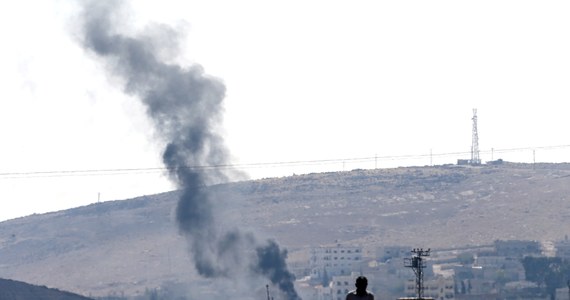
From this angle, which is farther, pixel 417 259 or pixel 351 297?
pixel 417 259

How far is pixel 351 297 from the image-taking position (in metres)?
31.1

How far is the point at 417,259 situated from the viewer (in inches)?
3605

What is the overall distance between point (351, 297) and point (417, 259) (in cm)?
6088
